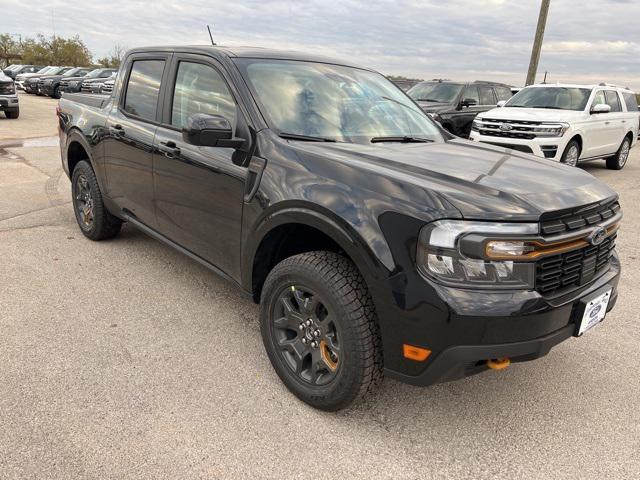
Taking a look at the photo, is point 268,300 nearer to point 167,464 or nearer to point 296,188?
point 296,188

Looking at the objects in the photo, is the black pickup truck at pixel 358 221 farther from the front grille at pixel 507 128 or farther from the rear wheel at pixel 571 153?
the rear wheel at pixel 571 153

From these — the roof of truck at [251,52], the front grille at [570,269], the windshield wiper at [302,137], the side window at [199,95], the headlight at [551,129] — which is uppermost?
the roof of truck at [251,52]

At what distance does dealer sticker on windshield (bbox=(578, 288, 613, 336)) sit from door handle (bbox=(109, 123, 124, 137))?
3.50 m

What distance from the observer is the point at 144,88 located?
161 inches

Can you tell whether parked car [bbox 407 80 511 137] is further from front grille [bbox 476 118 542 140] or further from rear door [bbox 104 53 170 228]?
rear door [bbox 104 53 170 228]

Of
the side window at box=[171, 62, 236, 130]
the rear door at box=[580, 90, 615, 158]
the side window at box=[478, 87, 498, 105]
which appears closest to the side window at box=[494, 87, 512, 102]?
the side window at box=[478, 87, 498, 105]

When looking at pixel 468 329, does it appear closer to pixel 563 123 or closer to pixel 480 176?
pixel 480 176

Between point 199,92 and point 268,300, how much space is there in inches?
60.2

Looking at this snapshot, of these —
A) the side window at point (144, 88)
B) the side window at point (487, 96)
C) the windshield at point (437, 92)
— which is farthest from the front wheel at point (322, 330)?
the side window at point (487, 96)

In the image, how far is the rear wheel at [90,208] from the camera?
188 inches

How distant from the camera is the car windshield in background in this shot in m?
9.94

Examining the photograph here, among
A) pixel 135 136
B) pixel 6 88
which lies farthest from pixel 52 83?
pixel 135 136

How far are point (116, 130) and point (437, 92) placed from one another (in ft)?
30.0

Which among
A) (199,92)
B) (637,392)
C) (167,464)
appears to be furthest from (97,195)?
(637,392)
